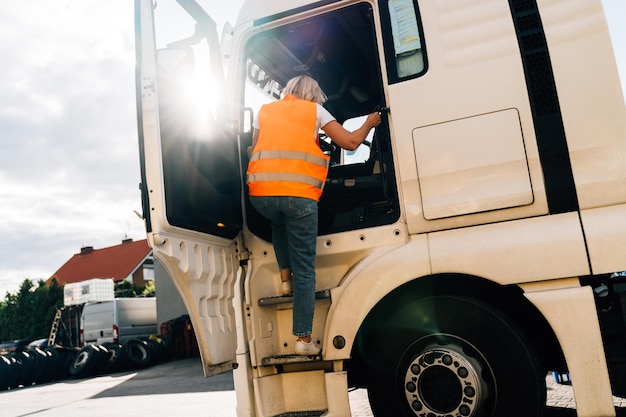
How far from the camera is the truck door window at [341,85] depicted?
3.27m

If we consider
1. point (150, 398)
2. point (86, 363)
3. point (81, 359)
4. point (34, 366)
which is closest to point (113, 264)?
point (81, 359)

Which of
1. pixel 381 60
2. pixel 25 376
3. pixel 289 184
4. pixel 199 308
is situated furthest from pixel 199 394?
pixel 25 376

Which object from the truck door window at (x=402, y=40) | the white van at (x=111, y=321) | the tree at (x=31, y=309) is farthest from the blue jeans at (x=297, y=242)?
the tree at (x=31, y=309)

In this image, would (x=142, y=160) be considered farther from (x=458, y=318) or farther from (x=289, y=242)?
(x=458, y=318)

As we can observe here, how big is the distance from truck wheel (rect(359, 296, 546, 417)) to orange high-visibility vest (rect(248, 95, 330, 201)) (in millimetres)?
946

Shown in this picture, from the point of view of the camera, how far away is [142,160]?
302 centimetres

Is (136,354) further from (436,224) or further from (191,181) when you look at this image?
(436,224)

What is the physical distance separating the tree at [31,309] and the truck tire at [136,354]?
1720cm

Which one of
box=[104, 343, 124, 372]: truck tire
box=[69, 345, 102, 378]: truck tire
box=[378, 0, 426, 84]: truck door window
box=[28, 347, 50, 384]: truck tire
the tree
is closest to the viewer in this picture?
box=[378, 0, 426, 84]: truck door window

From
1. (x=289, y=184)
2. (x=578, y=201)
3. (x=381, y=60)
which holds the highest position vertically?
(x=381, y=60)

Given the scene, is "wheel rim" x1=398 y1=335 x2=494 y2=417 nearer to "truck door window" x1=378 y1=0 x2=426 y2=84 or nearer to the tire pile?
"truck door window" x1=378 y1=0 x2=426 y2=84

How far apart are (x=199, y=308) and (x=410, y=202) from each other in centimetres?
139

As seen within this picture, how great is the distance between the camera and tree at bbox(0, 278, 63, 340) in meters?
29.6

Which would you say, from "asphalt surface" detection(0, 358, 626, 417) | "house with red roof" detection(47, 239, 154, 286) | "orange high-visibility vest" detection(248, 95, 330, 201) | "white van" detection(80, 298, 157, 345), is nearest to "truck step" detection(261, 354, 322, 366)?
"orange high-visibility vest" detection(248, 95, 330, 201)
